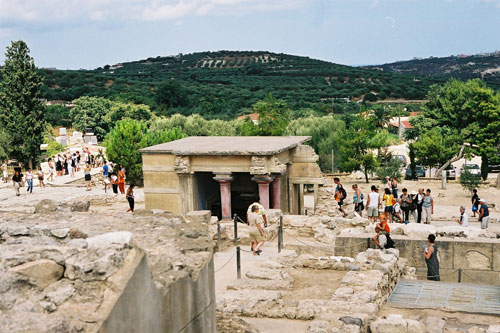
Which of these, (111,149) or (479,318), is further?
(111,149)

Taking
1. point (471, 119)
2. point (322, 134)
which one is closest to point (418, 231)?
point (322, 134)

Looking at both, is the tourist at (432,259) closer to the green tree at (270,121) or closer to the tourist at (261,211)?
the tourist at (261,211)

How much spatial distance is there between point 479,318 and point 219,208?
12697 millimetres

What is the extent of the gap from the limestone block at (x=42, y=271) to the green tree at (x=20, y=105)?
105ft

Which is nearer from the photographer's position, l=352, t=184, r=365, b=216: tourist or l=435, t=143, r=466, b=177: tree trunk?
l=352, t=184, r=365, b=216: tourist

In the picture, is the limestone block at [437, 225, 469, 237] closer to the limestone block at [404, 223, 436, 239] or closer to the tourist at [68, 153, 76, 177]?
the limestone block at [404, 223, 436, 239]

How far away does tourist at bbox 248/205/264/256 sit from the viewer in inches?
575

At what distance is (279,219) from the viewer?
16859 mm

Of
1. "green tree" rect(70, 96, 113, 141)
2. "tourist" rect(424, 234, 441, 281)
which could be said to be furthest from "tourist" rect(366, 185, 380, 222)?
"green tree" rect(70, 96, 113, 141)

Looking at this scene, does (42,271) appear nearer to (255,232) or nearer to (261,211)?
(255,232)

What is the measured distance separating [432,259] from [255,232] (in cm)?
390

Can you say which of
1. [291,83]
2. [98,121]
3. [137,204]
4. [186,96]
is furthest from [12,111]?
[291,83]

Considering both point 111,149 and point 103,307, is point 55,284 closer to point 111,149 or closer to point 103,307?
point 103,307

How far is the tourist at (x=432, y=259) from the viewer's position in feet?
44.9
